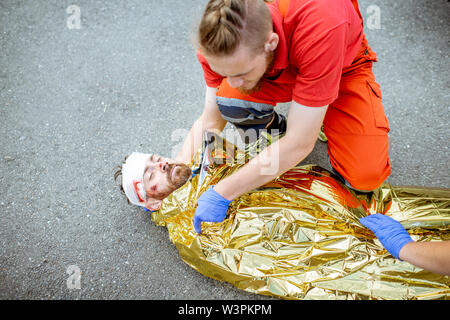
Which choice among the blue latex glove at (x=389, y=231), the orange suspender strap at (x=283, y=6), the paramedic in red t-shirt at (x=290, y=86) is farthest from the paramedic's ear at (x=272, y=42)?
the blue latex glove at (x=389, y=231)

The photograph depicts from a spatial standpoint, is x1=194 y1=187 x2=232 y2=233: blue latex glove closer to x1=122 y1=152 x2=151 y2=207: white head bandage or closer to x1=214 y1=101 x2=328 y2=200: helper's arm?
x1=214 y1=101 x2=328 y2=200: helper's arm

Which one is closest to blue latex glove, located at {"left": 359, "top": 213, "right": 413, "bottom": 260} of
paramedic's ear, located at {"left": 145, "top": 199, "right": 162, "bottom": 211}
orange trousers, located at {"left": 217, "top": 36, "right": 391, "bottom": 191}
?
orange trousers, located at {"left": 217, "top": 36, "right": 391, "bottom": 191}

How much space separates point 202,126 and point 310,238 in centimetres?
73

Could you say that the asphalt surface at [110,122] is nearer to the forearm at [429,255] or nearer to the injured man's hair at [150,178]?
the injured man's hair at [150,178]

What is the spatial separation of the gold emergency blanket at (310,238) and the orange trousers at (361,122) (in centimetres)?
10

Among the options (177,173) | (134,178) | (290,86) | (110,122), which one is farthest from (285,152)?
(110,122)

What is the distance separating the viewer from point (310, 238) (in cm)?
132

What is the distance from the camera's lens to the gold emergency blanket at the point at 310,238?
1247 millimetres

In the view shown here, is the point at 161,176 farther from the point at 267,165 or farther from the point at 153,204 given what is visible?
the point at 267,165

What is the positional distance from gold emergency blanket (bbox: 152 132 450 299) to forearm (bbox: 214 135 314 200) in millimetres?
210

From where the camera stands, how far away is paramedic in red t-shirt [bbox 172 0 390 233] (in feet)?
3.04

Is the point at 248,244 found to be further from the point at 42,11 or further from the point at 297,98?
the point at 42,11

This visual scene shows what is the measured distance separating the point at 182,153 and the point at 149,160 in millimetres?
175
